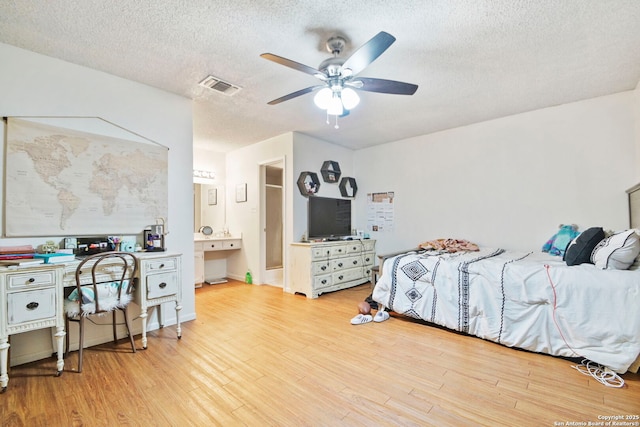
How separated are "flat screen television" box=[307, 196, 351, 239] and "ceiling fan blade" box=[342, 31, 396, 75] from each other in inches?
107

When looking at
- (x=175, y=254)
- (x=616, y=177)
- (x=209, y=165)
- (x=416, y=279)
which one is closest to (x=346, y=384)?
(x=416, y=279)

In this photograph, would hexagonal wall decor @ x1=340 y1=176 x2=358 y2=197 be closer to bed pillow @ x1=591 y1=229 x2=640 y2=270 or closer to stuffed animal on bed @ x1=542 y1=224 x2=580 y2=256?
stuffed animal on bed @ x1=542 y1=224 x2=580 y2=256

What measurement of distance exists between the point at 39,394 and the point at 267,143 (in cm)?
378

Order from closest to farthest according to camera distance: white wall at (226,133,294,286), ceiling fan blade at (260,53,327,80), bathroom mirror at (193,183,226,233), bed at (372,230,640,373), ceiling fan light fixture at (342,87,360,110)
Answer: ceiling fan blade at (260,53,327,80) → bed at (372,230,640,373) → ceiling fan light fixture at (342,87,360,110) → white wall at (226,133,294,286) → bathroom mirror at (193,183,226,233)

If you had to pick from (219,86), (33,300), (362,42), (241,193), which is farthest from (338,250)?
(33,300)

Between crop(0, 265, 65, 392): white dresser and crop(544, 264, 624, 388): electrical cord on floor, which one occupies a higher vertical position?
crop(0, 265, 65, 392): white dresser

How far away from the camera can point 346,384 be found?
187cm

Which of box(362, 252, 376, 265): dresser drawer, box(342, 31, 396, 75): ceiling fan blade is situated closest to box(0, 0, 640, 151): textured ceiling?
box(342, 31, 396, 75): ceiling fan blade

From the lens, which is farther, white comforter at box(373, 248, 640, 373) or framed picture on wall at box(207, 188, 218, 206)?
framed picture on wall at box(207, 188, 218, 206)

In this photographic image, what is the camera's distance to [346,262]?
4461 millimetres

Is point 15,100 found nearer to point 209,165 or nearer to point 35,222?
point 35,222

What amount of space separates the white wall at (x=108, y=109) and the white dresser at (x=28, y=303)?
43 centimetres

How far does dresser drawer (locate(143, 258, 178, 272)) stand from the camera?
248cm

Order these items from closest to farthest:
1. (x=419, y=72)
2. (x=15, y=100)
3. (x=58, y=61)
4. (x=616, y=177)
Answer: (x=15, y=100) → (x=58, y=61) → (x=419, y=72) → (x=616, y=177)
